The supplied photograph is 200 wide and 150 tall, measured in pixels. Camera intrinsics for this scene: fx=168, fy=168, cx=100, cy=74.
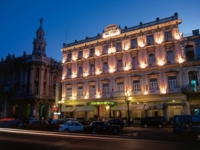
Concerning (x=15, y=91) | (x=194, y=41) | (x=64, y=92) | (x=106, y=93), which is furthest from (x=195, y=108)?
(x=15, y=91)

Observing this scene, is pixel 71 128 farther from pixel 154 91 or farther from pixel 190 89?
pixel 190 89

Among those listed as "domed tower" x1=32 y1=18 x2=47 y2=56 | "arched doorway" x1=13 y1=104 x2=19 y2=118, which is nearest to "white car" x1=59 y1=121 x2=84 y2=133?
"arched doorway" x1=13 y1=104 x2=19 y2=118

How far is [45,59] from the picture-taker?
4984 cm

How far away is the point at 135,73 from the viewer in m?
30.9

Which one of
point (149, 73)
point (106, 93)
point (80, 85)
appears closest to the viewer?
point (149, 73)

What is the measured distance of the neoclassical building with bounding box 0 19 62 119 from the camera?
45625 mm

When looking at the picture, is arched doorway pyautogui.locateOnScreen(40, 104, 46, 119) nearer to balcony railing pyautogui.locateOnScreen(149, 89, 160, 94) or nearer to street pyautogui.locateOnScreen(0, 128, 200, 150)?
balcony railing pyautogui.locateOnScreen(149, 89, 160, 94)

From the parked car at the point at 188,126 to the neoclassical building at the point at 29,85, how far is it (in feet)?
122

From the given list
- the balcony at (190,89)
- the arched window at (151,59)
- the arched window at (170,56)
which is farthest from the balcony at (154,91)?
the arched window at (170,56)

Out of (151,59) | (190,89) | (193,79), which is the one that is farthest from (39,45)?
(190,89)

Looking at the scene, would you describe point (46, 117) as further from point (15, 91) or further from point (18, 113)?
point (15, 91)

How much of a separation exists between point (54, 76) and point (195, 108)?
128ft

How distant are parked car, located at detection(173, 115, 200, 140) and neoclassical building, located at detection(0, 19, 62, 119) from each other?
3728cm

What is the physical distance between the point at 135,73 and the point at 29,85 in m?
30.0
